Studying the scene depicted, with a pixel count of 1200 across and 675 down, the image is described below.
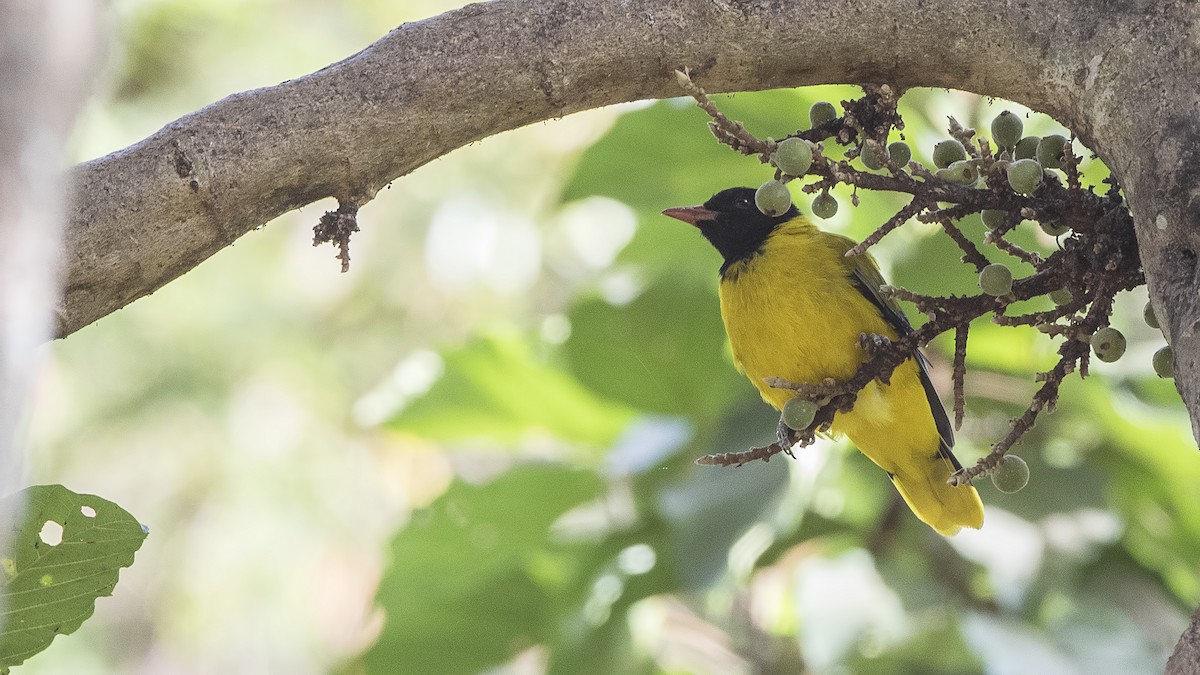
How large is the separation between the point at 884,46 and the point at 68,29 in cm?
100

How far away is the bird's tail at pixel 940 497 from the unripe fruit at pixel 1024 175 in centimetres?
158

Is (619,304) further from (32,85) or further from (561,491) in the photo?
(32,85)

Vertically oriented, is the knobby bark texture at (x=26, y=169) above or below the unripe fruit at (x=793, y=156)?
above

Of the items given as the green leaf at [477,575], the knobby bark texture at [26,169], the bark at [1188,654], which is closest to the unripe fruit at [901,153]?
the bark at [1188,654]

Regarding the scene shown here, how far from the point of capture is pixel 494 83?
1.59 metres

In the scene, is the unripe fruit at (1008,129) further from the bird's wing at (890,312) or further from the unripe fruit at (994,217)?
the bird's wing at (890,312)

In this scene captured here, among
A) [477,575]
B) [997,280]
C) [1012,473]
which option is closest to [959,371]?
[997,280]

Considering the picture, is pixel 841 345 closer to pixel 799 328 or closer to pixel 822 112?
pixel 799 328

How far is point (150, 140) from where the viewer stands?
158 centimetres

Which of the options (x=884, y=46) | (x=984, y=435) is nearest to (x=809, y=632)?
(x=984, y=435)

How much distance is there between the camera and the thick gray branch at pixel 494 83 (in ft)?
5.07

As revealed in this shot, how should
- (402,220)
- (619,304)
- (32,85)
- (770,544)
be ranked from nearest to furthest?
1. (32,85)
2. (770,544)
3. (619,304)
4. (402,220)

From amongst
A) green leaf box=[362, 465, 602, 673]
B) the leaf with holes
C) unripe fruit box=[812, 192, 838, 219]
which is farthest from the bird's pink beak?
the leaf with holes

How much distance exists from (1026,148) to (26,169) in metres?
1.32
